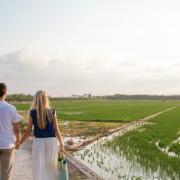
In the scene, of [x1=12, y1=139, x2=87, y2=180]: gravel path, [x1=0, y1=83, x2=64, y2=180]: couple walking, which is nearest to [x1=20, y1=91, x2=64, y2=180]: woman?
[x1=0, y1=83, x2=64, y2=180]: couple walking

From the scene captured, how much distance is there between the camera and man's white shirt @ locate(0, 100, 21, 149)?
5992 millimetres

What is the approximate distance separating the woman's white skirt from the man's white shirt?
1.28 feet

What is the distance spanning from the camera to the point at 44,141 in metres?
6.23

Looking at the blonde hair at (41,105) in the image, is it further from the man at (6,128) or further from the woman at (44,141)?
the man at (6,128)

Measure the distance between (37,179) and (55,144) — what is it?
562mm

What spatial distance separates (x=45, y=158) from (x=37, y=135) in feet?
1.13

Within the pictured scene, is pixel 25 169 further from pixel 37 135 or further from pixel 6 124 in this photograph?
pixel 6 124

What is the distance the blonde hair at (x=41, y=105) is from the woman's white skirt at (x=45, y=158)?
248 millimetres

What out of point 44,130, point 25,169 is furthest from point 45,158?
point 25,169

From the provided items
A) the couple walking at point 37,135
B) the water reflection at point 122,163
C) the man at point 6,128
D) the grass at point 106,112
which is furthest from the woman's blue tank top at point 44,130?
the grass at point 106,112

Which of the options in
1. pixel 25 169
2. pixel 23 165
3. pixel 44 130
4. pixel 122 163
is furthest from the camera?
pixel 122 163

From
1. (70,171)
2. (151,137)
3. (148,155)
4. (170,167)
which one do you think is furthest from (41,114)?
(151,137)

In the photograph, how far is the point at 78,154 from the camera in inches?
587

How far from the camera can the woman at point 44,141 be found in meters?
6.14
